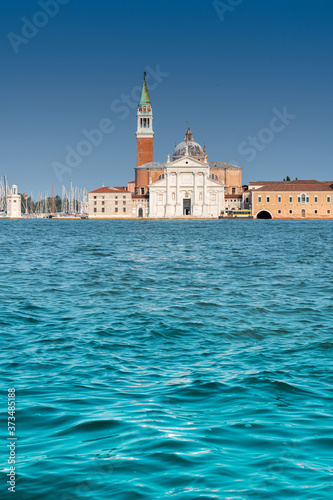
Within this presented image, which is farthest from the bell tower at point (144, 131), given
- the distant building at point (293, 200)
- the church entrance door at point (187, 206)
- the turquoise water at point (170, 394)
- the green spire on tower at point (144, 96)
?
the turquoise water at point (170, 394)

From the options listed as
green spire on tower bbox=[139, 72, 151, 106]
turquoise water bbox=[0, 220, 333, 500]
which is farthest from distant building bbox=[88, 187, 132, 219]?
turquoise water bbox=[0, 220, 333, 500]

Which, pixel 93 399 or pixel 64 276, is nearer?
pixel 93 399

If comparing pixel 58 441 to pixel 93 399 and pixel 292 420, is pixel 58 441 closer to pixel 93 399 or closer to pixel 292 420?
pixel 93 399

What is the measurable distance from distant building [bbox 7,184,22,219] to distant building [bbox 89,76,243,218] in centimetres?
1932

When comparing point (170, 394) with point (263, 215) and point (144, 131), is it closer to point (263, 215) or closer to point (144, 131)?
point (263, 215)

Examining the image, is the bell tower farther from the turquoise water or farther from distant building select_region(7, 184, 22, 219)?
the turquoise water

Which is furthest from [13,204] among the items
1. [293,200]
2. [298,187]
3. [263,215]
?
[298,187]

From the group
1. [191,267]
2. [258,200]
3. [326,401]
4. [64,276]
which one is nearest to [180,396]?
[326,401]

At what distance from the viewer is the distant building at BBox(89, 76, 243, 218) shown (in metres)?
101

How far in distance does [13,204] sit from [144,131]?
32.6 m

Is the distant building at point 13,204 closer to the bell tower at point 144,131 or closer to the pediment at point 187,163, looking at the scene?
the bell tower at point 144,131

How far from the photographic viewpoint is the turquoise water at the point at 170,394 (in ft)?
11.7

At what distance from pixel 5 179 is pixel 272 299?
113m

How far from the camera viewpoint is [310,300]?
35.7 ft
